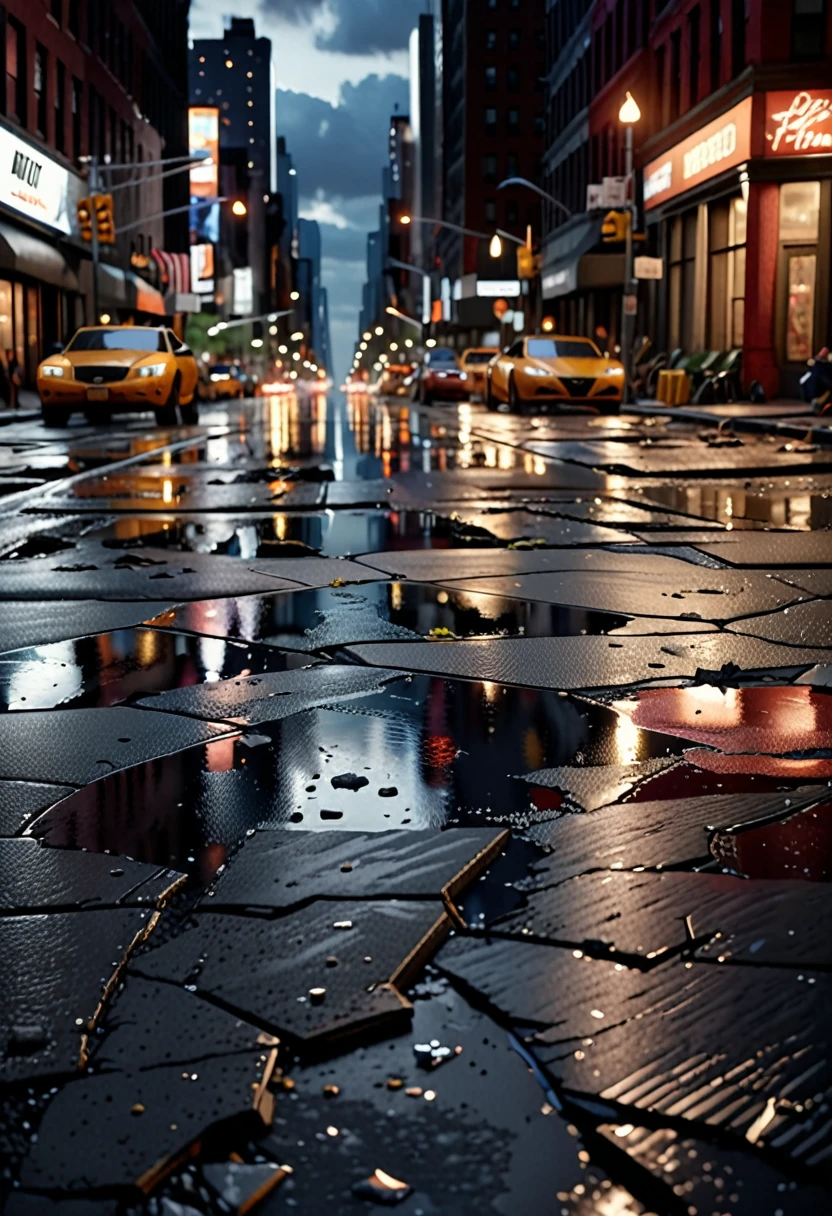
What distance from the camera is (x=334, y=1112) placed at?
2.29 metres

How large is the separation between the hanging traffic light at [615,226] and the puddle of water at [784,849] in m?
39.1

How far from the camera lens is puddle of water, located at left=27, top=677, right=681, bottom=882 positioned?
3.74 m

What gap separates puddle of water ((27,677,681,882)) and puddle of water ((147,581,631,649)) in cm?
125

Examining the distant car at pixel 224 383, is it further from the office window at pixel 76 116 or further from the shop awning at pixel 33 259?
the shop awning at pixel 33 259

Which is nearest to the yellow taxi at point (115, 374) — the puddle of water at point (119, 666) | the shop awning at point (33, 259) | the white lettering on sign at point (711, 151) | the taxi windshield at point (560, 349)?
the taxi windshield at point (560, 349)

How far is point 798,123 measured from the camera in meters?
37.2

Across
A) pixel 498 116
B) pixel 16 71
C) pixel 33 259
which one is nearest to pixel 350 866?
pixel 33 259

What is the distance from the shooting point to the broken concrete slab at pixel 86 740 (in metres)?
4.29

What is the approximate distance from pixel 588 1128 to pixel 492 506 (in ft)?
34.3

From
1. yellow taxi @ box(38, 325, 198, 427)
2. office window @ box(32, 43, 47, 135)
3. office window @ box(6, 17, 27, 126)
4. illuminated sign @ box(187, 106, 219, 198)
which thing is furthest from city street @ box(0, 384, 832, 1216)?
illuminated sign @ box(187, 106, 219, 198)

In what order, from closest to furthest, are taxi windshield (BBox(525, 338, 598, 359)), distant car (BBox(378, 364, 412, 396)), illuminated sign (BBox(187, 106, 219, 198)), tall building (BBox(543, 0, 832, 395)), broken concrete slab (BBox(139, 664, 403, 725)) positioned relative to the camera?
broken concrete slab (BBox(139, 664, 403, 725)) < taxi windshield (BBox(525, 338, 598, 359)) < tall building (BBox(543, 0, 832, 395)) < distant car (BBox(378, 364, 412, 396)) < illuminated sign (BBox(187, 106, 219, 198))

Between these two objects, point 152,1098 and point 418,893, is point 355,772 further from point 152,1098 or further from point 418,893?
point 152,1098

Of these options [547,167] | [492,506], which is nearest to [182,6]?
[547,167]

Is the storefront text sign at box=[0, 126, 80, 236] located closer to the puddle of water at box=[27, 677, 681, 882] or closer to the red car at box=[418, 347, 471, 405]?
the red car at box=[418, 347, 471, 405]
